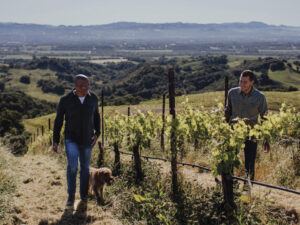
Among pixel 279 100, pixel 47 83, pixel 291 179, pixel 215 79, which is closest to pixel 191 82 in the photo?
pixel 215 79

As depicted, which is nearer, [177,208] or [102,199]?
[177,208]

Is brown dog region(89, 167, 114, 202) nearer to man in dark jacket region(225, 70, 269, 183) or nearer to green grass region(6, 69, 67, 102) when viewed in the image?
man in dark jacket region(225, 70, 269, 183)

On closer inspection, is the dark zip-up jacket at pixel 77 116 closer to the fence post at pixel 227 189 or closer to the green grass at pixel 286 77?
the fence post at pixel 227 189

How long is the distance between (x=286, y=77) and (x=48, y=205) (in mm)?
122617

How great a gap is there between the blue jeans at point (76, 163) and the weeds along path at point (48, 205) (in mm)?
280

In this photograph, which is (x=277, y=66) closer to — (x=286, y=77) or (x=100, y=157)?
(x=286, y=77)

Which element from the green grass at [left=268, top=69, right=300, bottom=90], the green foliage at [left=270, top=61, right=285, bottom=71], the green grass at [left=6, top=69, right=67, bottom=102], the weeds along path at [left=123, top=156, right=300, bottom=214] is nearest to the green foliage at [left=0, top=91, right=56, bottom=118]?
the green grass at [left=6, top=69, right=67, bottom=102]

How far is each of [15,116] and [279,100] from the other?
3834cm

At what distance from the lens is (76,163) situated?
197 inches

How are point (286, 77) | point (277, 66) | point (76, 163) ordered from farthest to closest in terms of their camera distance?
point (277, 66) → point (286, 77) → point (76, 163)

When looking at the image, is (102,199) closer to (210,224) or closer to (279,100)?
(210,224)

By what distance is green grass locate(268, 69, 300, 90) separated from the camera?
109 meters

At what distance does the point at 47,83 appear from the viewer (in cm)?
13938

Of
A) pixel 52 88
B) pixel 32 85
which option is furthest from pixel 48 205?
pixel 32 85
